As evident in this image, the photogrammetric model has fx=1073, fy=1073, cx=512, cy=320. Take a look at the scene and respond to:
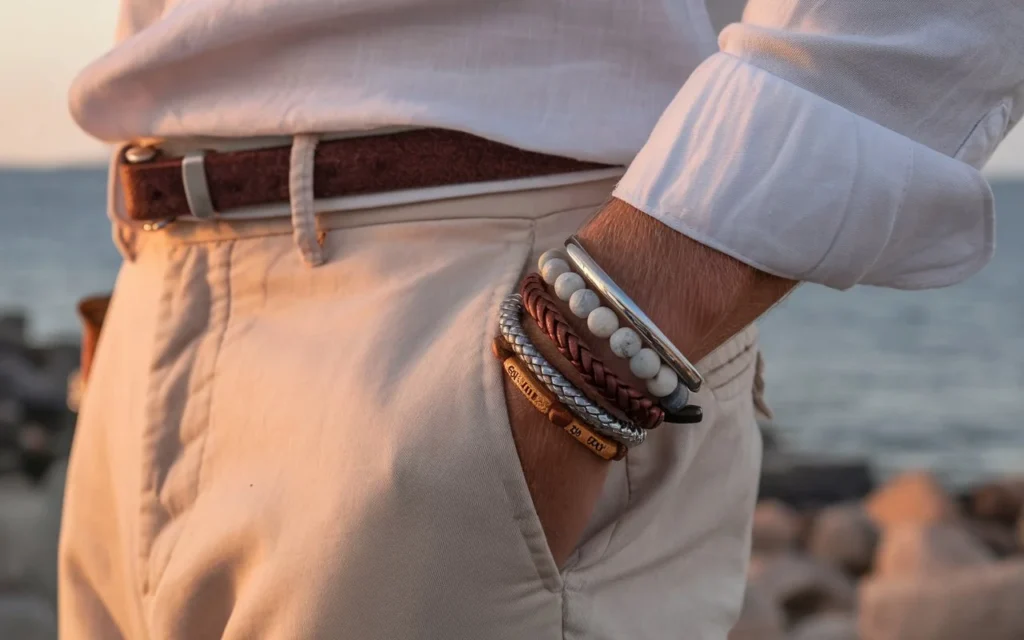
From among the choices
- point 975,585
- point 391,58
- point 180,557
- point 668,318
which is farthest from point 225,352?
point 975,585

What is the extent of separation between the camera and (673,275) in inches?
33.6

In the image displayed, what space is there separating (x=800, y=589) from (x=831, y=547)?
3.32ft

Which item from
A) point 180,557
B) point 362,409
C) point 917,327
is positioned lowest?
point 917,327

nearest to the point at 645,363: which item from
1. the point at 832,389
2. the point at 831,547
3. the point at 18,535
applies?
the point at 18,535

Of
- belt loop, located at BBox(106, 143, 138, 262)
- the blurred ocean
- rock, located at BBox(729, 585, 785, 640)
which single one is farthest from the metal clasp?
the blurred ocean

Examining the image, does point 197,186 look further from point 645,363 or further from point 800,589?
point 800,589

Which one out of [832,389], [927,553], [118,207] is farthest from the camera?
[832,389]

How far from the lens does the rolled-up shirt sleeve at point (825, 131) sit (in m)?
0.85

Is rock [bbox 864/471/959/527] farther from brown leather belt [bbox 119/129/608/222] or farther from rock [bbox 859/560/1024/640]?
brown leather belt [bbox 119/129/608/222]

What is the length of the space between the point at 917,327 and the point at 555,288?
60.5ft

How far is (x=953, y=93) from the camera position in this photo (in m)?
0.88

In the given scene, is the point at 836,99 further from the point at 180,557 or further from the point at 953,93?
the point at 180,557

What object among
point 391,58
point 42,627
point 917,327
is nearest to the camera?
point 391,58

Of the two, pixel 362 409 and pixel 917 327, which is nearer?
pixel 362 409
